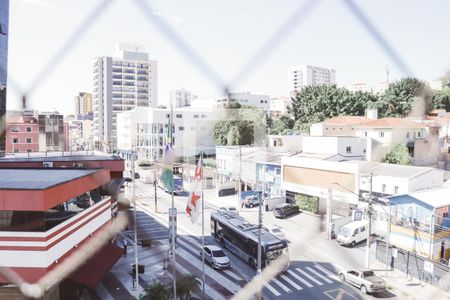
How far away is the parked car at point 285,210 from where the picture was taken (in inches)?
490

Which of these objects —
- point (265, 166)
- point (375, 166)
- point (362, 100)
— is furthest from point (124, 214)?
point (362, 100)

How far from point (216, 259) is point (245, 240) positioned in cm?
81

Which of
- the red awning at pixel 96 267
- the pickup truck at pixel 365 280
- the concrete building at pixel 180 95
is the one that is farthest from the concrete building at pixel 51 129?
the pickup truck at pixel 365 280

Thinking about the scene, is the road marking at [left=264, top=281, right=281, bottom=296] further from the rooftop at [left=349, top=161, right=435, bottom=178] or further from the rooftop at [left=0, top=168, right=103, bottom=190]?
the rooftop at [left=349, top=161, right=435, bottom=178]

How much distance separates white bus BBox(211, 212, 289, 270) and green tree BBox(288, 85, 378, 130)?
1232cm

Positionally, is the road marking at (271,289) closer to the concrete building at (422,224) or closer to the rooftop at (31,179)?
the concrete building at (422,224)

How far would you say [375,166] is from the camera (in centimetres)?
992

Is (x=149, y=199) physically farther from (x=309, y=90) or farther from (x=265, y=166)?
(x=309, y=90)

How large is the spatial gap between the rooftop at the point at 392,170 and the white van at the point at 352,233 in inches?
56.3

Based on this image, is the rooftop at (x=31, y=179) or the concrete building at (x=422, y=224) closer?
the rooftop at (x=31, y=179)

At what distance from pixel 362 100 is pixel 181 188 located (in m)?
10.4

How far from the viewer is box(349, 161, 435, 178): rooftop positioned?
10.1 metres

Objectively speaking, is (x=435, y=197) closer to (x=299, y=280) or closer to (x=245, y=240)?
(x=299, y=280)

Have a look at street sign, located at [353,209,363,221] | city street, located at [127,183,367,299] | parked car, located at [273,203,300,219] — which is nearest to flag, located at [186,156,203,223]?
city street, located at [127,183,367,299]
